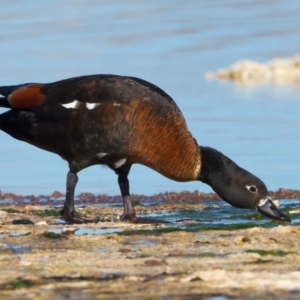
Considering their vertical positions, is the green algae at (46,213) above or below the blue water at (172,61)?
below

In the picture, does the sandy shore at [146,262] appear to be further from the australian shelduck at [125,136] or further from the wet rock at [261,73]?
the wet rock at [261,73]

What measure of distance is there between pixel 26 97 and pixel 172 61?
15939 mm

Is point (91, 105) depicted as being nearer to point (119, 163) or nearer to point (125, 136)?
point (125, 136)

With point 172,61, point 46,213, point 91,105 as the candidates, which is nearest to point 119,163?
point 91,105

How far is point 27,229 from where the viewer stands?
9.42 meters

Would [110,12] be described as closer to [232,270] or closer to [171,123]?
[171,123]

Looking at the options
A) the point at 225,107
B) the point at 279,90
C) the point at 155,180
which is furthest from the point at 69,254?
the point at 279,90

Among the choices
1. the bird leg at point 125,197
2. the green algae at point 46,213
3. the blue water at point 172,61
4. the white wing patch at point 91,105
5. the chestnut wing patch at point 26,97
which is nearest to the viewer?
the white wing patch at point 91,105

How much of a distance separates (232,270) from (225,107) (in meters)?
13.4

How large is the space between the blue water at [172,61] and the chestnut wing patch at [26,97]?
9.85 ft

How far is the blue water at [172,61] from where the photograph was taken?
15000 millimetres

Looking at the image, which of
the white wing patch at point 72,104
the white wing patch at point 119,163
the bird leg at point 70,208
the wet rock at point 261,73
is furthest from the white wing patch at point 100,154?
the wet rock at point 261,73

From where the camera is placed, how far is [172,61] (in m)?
26.7

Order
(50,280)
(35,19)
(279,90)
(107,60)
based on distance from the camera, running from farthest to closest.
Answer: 1. (35,19)
2. (107,60)
3. (279,90)
4. (50,280)
